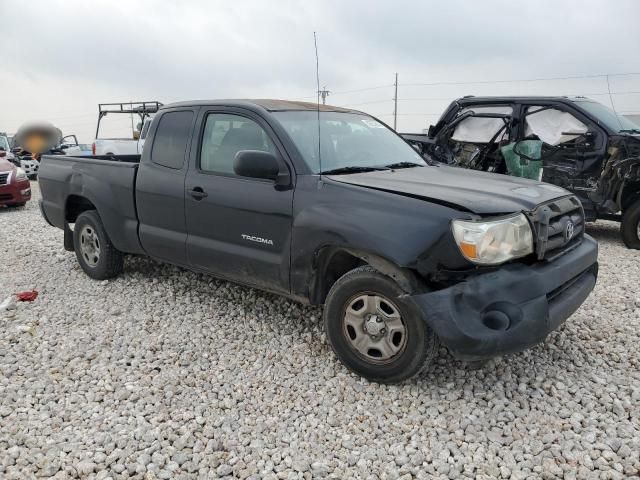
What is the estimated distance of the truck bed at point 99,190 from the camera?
4.67 m

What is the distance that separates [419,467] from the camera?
8.23ft

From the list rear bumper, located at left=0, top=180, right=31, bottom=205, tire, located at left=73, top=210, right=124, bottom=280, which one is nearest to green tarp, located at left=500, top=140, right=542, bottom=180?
tire, located at left=73, top=210, right=124, bottom=280

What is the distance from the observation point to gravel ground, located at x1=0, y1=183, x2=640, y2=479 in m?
2.54

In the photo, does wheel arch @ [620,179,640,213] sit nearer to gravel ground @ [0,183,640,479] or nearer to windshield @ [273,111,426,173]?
gravel ground @ [0,183,640,479]

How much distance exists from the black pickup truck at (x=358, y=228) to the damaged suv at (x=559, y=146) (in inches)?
131

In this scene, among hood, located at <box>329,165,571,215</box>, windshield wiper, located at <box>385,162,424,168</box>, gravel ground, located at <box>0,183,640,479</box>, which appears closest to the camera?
gravel ground, located at <box>0,183,640,479</box>

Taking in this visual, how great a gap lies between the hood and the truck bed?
2.21m

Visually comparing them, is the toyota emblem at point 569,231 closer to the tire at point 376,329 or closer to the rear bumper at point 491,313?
the rear bumper at point 491,313

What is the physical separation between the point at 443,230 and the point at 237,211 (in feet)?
5.21

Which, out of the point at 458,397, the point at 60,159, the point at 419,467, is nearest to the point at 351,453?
the point at 419,467

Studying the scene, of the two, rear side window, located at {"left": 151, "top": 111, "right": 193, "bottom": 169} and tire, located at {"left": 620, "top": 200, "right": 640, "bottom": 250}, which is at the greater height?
rear side window, located at {"left": 151, "top": 111, "right": 193, "bottom": 169}

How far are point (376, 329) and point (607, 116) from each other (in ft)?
18.7

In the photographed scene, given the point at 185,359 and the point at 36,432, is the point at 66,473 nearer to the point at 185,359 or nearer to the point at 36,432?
the point at 36,432

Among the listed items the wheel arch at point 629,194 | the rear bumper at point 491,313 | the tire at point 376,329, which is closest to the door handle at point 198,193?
the tire at point 376,329
